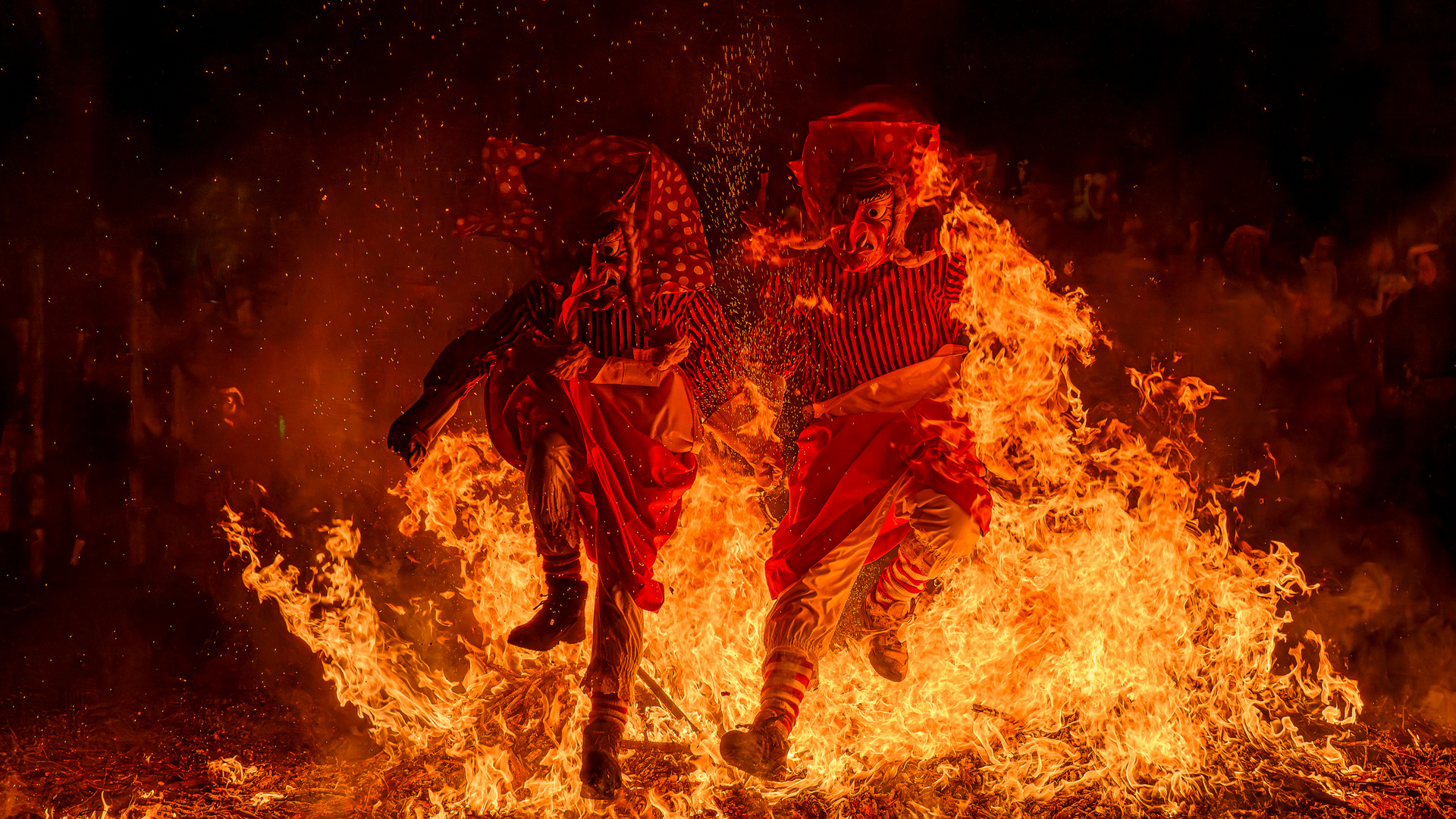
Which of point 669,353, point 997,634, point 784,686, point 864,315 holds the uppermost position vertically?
point 864,315

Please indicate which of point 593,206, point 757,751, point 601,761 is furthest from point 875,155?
point 601,761

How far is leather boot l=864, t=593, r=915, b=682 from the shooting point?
13.8 feet

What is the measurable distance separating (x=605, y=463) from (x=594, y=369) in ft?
1.19

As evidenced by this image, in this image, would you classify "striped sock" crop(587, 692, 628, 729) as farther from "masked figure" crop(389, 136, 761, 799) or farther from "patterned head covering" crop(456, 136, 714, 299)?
"patterned head covering" crop(456, 136, 714, 299)

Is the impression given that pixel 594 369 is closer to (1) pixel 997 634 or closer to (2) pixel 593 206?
(2) pixel 593 206

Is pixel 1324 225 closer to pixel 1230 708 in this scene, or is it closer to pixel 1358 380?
pixel 1358 380

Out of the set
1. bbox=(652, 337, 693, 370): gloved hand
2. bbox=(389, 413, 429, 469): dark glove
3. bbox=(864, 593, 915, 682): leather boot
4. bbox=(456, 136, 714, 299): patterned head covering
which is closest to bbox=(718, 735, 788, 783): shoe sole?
bbox=(864, 593, 915, 682): leather boot

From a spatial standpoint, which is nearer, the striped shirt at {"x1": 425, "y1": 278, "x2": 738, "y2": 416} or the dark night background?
the striped shirt at {"x1": 425, "y1": 278, "x2": 738, "y2": 416}

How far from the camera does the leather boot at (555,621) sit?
12.9 ft

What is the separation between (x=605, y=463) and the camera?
3.94 meters

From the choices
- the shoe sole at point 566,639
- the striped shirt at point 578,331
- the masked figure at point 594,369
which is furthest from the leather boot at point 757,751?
the striped shirt at point 578,331

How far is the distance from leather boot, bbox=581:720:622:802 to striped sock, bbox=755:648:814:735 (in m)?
0.52

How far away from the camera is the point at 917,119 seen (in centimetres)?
410

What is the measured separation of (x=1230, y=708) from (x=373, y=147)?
15.6 feet
